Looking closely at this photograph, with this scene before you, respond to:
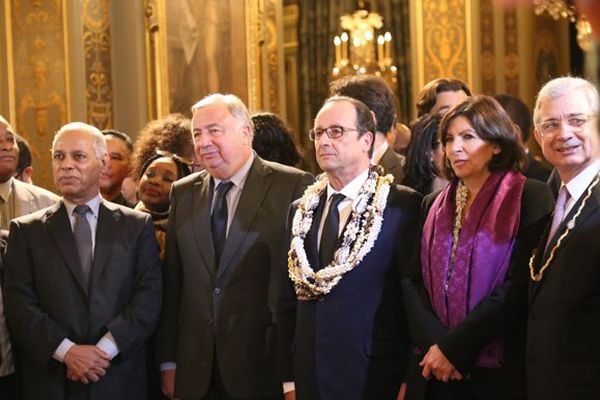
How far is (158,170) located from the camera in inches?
163

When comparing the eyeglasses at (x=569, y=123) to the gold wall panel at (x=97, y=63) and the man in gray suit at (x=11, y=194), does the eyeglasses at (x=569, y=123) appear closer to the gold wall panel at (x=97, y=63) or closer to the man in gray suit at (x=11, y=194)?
the man in gray suit at (x=11, y=194)

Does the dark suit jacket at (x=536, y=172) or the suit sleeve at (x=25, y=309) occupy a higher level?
the dark suit jacket at (x=536, y=172)

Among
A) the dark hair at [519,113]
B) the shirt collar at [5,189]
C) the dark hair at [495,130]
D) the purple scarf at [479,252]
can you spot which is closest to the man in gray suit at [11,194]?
the shirt collar at [5,189]

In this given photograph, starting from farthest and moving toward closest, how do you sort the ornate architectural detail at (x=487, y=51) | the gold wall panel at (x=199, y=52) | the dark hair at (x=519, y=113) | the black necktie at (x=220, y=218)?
1. the ornate architectural detail at (x=487, y=51)
2. the gold wall panel at (x=199, y=52)
3. the dark hair at (x=519, y=113)
4. the black necktie at (x=220, y=218)

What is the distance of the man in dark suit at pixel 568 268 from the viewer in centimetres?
253

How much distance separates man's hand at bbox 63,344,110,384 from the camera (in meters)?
3.51

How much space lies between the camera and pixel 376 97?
384 cm

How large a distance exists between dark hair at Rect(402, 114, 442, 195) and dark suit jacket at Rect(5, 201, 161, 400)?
43.6 inches

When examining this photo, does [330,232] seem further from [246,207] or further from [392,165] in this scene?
[392,165]

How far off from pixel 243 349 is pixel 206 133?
858 mm

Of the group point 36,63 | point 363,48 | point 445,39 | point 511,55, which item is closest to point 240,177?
point 36,63

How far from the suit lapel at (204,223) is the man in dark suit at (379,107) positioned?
27.5 inches

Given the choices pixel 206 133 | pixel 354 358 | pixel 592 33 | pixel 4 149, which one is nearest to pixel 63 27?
pixel 4 149

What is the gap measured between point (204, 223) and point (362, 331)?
837 millimetres
